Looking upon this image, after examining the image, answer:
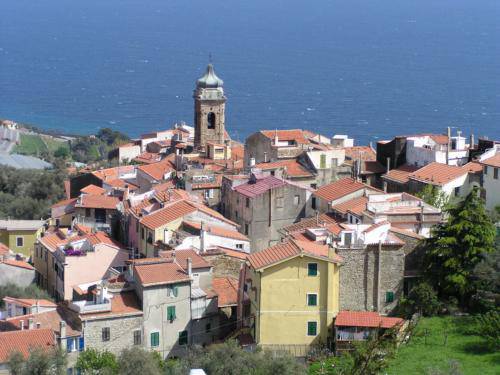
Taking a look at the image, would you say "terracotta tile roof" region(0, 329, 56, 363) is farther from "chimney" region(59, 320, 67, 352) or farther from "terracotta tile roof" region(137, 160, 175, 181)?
"terracotta tile roof" region(137, 160, 175, 181)

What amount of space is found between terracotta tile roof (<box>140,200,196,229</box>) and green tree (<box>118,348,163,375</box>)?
10.9 m

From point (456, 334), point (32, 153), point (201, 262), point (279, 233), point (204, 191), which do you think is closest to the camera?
point (456, 334)

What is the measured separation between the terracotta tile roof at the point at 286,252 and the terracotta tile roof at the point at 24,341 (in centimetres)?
624

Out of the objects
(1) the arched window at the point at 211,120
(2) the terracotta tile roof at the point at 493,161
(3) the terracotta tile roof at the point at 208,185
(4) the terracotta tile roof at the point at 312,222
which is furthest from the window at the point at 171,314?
(1) the arched window at the point at 211,120

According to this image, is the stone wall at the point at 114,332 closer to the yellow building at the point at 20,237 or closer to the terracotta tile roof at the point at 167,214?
the terracotta tile roof at the point at 167,214

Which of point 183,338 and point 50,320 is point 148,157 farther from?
point 183,338

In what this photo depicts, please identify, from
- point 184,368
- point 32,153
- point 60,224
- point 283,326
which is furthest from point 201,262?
point 32,153

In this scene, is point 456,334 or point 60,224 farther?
point 60,224

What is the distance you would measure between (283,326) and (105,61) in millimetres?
157197

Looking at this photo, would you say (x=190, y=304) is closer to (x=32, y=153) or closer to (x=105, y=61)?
(x=32, y=153)

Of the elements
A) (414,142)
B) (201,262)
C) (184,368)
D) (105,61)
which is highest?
(105,61)

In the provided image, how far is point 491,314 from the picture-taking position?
34.0 metres

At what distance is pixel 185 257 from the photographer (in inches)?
1494

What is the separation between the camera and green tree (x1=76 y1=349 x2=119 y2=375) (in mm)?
31527
